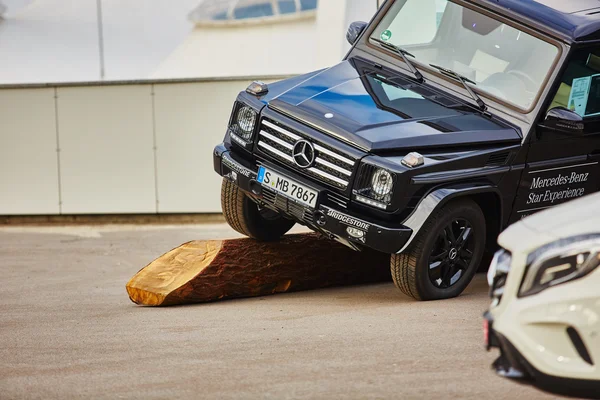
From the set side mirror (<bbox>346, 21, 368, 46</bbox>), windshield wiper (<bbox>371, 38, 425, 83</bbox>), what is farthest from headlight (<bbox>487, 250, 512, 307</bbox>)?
side mirror (<bbox>346, 21, 368, 46</bbox>)

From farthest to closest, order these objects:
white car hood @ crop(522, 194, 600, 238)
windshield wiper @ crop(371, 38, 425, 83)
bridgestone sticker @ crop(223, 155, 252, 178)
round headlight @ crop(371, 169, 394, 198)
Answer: windshield wiper @ crop(371, 38, 425, 83) < bridgestone sticker @ crop(223, 155, 252, 178) < round headlight @ crop(371, 169, 394, 198) < white car hood @ crop(522, 194, 600, 238)

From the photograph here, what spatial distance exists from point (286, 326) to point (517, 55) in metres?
2.75

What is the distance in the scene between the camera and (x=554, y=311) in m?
3.26

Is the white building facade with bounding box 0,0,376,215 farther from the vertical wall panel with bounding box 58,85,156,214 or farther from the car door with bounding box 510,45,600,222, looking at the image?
the car door with bounding box 510,45,600,222

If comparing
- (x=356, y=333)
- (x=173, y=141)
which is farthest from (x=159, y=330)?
(x=173, y=141)

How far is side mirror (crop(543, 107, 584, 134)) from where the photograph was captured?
650cm

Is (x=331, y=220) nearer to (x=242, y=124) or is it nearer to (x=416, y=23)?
(x=242, y=124)

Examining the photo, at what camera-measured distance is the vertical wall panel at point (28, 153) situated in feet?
42.6

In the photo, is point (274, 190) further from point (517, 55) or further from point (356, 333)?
point (517, 55)

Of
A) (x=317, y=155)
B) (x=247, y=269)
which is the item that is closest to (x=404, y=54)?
(x=317, y=155)

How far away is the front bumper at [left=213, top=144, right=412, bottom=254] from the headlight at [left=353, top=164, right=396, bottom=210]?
135 millimetres

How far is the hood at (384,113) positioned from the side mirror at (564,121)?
0.82 ft

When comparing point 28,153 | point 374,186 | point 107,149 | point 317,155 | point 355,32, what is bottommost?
point 28,153

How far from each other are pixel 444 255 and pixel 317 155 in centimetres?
113
